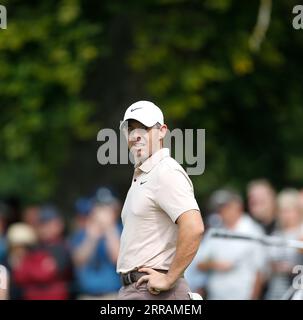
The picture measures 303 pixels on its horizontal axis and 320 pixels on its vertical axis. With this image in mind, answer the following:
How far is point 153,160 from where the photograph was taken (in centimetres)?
711

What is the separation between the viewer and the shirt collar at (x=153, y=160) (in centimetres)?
710

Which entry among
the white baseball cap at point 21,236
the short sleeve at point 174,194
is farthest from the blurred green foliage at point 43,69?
the short sleeve at point 174,194

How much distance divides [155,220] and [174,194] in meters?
0.22

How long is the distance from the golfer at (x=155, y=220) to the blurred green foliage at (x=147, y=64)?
9.50m

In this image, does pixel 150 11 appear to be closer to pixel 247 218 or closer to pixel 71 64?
pixel 71 64

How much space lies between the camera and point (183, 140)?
13.4 m

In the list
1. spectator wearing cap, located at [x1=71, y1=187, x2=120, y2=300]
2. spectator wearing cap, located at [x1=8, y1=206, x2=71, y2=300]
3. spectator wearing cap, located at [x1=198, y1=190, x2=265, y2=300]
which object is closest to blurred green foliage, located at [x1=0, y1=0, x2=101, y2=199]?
spectator wearing cap, located at [x1=8, y1=206, x2=71, y2=300]

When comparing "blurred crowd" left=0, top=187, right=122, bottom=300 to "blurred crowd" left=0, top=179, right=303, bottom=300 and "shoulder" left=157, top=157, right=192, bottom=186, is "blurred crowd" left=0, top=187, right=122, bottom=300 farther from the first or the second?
"shoulder" left=157, top=157, right=192, bottom=186

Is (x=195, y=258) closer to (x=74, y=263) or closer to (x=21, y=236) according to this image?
(x=74, y=263)

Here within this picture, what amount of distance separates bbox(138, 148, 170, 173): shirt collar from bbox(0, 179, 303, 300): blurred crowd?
4.05 meters

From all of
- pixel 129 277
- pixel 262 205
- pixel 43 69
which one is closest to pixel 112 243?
pixel 262 205
